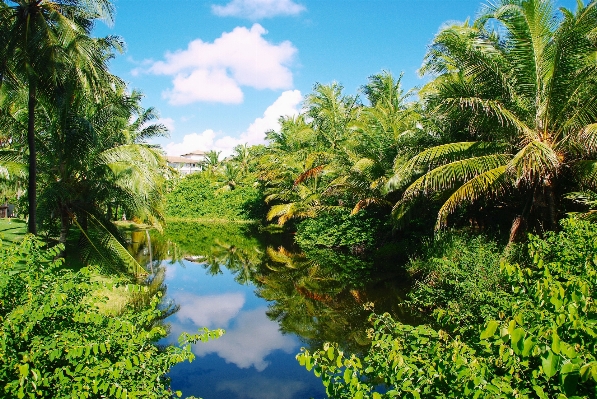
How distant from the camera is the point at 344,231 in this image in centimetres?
1808

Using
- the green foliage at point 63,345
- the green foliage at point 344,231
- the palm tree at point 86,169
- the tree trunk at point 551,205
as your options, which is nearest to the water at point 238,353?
the palm tree at point 86,169

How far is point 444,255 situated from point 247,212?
27660 mm

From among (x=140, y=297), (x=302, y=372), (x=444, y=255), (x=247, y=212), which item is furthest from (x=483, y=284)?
(x=247, y=212)

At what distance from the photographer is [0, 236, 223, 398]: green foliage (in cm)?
263

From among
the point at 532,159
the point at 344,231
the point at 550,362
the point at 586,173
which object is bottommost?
the point at 550,362

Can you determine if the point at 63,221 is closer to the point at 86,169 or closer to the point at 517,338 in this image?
the point at 86,169

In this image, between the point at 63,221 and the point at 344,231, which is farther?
the point at 344,231

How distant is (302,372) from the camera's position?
738 centimetres

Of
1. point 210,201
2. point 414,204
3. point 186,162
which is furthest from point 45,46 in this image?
point 186,162

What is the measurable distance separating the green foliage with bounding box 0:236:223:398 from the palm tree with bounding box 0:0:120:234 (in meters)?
6.85

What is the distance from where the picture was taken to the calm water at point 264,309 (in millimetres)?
7094

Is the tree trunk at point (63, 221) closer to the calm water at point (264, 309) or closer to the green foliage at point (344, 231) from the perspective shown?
the calm water at point (264, 309)

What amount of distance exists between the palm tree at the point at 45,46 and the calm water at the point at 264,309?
5219mm

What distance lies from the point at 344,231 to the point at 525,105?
34.2ft
